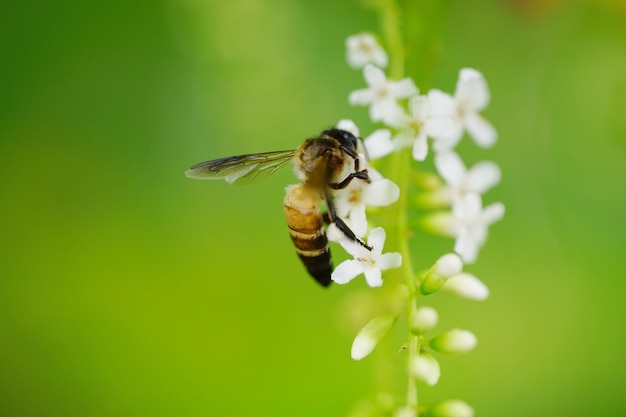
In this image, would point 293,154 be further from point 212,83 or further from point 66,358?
point 66,358

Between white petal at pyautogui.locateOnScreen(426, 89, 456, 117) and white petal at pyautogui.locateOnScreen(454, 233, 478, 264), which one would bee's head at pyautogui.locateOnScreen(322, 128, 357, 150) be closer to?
white petal at pyautogui.locateOnScreen(426, 89, 456, 117)

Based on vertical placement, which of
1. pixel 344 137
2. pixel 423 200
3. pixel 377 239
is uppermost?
pixel 344 137

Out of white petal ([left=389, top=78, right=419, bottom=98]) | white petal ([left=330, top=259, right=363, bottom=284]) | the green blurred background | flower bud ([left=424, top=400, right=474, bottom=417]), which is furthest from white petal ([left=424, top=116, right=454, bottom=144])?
the green blurred background

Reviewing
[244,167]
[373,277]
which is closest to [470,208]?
[373,277]

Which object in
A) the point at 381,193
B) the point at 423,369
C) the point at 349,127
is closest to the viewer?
the point at 423,369

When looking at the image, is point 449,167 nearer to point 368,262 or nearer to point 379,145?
point 379,145

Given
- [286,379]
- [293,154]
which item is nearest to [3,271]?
[286,379]
